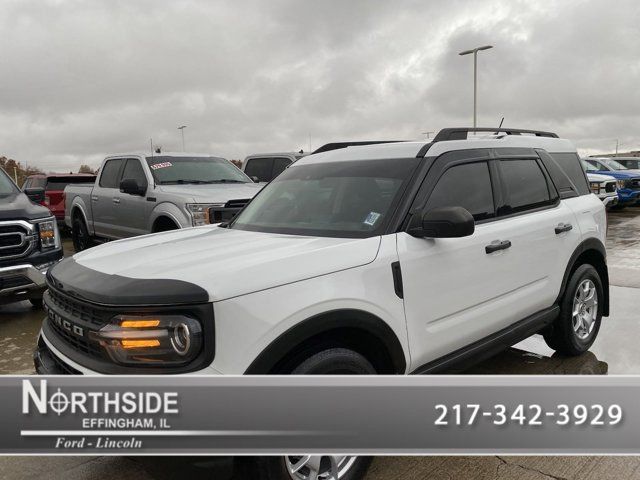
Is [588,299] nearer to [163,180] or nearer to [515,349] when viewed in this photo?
[515,349]

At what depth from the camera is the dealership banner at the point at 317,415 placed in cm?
221

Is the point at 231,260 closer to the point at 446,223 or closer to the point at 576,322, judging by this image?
the point at 446,223

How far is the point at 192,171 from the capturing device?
8.51 m

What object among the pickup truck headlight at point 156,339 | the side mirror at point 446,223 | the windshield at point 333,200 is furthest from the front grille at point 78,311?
the side mirror at point 446,223

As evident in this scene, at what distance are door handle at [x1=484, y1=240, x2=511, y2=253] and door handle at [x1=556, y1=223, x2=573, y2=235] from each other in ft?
2.59

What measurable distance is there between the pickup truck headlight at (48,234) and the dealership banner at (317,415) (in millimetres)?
3896

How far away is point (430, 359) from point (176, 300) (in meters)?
1.53

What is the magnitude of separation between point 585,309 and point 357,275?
2864 millimetres

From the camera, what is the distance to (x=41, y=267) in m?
5.66

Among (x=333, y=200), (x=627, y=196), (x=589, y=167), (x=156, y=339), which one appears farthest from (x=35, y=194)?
(x=589, y=167)

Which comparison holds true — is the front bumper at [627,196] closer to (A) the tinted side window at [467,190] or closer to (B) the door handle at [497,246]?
→ (A) the tinted side window at [467,190]

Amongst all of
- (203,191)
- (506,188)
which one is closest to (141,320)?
(506,188)

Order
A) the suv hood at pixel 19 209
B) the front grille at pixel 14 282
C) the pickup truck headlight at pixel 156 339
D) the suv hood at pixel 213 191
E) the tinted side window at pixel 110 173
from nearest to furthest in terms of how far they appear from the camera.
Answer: the pickup truck headlight at pixel 156 339 → the front grille at pixel 14 282 → the suv hood at pixel 19 209 → the suv hood at pixel 213 191 → the tinted side window at pixel 110 173

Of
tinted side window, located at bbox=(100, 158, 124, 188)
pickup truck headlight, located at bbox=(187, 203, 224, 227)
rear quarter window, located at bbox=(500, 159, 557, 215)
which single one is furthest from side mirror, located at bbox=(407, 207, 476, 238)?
tinted side window, located at bbox=(100, 158, 124, 188)
